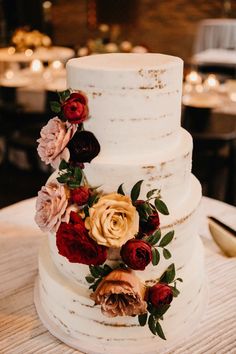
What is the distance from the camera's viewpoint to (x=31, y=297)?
69.3 inches

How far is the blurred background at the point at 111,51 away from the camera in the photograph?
396cm

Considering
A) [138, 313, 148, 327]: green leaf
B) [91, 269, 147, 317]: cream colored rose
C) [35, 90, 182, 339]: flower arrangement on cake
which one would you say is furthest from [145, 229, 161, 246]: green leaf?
[138, 313, 148, 327]: green leaf

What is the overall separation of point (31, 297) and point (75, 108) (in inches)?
30.9

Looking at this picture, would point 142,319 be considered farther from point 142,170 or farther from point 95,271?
point 142,170

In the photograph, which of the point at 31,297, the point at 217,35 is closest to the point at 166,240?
the point at 31,297

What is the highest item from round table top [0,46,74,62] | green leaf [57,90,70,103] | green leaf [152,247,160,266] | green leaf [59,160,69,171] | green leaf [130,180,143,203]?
green leaf [57,90,70,103]

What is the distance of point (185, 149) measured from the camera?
1.53m

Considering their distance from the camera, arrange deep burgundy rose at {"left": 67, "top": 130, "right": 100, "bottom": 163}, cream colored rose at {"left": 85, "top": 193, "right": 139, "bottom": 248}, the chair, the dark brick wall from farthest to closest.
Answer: the dark brick wall < the chair < deep burgundy rose at {"left": 67, "top": 130, "right": 100, "bottom": 163} < cream colored rose at {"left": 85, "top": 193, "right": 139, "bottom": 248}

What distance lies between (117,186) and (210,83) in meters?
3.56

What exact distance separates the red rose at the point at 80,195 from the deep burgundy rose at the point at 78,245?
0.22 feet

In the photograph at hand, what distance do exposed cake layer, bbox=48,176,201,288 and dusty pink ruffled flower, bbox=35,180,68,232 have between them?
0.72 ft

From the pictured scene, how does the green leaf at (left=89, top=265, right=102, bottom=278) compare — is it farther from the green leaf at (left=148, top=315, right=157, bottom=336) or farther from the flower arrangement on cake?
the green leaf at (left=148, top=315, right=157, bottom=336)

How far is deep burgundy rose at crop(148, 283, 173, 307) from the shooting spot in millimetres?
1368

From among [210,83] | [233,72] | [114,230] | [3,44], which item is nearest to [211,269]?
[114,230]
